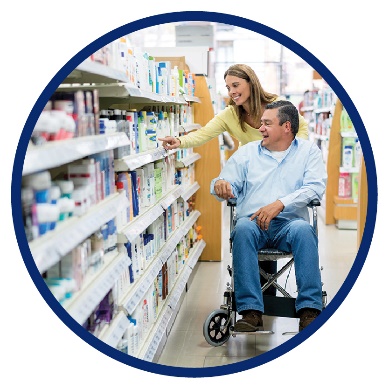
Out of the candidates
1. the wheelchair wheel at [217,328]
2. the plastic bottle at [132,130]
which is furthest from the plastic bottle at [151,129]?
the wheelchair wheel at [217,328]

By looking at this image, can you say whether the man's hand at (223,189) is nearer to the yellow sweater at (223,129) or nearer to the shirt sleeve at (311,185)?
the shirt sleeve at (311,185)

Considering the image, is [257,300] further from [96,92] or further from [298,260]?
[96,92]

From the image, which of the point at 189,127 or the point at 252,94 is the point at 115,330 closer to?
the point at 252,94

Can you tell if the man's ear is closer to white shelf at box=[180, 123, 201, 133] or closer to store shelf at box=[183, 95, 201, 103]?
white shelf at box=[180, 123, 201, 133]

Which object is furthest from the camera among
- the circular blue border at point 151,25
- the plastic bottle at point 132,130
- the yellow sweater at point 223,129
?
the yellow sweater at point 223,129

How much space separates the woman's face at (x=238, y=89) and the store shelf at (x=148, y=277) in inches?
38.9

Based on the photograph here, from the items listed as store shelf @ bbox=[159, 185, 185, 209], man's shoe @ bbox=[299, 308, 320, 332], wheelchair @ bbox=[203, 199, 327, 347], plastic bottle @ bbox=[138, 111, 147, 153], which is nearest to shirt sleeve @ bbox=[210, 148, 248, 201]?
wheelchair @ bbox=[203, 199, 327, 347]

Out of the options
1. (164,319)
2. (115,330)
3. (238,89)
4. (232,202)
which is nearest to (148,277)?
(164,319)

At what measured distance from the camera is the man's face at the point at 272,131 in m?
3.58

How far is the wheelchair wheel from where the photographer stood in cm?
352

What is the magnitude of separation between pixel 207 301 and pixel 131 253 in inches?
56.5

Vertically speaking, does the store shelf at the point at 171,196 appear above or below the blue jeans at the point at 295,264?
above

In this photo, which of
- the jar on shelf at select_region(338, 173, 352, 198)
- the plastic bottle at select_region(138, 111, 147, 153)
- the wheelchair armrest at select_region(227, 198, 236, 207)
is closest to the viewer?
the plastic bottle at select_region(138, 111, 147, 153)

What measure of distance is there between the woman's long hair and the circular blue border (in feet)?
2.54
